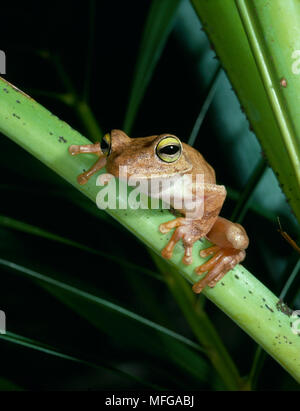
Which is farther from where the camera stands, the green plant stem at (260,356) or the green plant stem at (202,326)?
the green plant stem at (202,326)

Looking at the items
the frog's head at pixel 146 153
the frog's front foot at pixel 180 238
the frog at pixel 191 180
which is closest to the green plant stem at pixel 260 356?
the frog at pixel 191 180

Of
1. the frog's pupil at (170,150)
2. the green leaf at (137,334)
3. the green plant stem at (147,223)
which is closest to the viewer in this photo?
the green plant stem at (147,223)

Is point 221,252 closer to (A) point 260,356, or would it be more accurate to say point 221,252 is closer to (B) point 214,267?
(B) point 214,267

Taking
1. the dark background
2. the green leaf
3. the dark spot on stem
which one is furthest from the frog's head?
the green leaf

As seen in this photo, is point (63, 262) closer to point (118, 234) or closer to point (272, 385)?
point (118, 234)

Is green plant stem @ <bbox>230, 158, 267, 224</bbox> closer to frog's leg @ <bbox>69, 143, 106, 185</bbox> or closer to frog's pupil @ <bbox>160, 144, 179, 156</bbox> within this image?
frog's pupil @ <bbox>160, 144, 179, 156</bbox>

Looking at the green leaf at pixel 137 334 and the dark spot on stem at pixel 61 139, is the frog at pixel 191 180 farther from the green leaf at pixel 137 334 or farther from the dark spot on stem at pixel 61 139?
the green leaf at pixel 137 334
